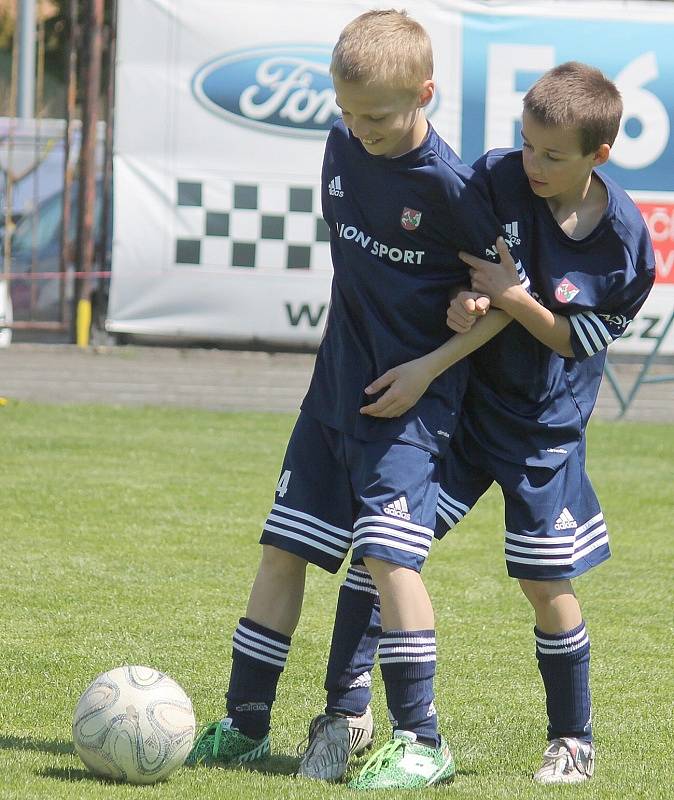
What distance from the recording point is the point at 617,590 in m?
4.88

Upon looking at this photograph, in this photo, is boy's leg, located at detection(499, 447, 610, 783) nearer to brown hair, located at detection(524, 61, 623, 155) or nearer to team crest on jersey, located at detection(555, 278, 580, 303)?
team crest on jersey, located at detection(555, 278, 580, 303)

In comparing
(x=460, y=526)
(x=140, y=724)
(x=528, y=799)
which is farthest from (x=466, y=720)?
(x=460, y=526)

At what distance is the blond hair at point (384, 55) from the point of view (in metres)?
2.70

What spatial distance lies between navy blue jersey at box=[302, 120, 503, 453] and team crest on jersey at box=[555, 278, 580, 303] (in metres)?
0.18

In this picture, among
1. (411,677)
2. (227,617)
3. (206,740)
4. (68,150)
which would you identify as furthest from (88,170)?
(411,677)

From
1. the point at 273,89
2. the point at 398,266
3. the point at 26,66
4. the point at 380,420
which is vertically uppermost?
the point at 398,266

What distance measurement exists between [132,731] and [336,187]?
1.26 meters

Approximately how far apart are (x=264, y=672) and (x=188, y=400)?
6864 mm

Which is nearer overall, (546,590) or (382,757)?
(382,757)

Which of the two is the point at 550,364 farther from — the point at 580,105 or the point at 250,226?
the point at 250,226

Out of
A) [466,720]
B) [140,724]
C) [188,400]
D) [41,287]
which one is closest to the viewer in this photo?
[140,724]

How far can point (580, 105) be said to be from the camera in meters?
2.78

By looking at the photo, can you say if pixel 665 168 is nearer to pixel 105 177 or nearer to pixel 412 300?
pixel 105 177

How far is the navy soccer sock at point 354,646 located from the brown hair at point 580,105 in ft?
3.68
